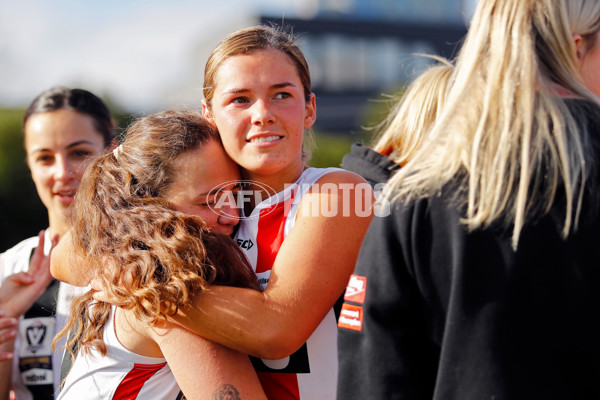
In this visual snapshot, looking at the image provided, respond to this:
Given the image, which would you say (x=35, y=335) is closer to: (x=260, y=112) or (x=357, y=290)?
(x=260, y=112)

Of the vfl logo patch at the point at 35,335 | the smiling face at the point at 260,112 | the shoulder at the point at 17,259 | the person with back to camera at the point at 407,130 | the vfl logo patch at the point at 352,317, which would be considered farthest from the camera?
the shoulder at the point at 17,259

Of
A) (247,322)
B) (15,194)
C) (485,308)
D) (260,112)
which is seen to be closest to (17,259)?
(260,112)

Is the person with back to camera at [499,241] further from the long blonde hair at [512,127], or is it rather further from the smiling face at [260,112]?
the smiling face at [260,112]

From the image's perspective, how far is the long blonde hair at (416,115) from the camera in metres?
3.06

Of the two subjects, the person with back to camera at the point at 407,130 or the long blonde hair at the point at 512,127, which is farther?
the person with back to camera at the point at 407,130

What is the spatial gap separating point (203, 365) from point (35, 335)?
1560 mm

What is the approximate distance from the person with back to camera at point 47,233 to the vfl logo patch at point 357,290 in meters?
2.01

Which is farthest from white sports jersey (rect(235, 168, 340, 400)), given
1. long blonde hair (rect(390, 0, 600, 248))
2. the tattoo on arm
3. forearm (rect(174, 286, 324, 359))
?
long blonde hair (rect(390, 0, 600, 248))

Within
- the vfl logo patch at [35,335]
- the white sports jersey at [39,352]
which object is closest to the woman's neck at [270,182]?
the white sports jersey at [39,352]

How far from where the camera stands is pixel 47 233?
3504mm

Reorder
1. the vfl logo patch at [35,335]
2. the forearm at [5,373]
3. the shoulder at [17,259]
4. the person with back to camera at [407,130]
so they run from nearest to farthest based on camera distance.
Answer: the person with back to camera at [407,130]
the forearm at [5,373]
the vfl logo patch at [35,335]
the shoulder at [17,259]

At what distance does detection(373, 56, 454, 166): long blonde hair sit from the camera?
306 cm

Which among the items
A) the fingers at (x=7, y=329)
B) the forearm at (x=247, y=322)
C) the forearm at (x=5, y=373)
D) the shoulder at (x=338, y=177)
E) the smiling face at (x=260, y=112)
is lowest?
the forearm at (x=5, y=373)

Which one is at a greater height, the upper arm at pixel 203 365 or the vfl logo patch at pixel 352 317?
the vfl logo patch at pixel 352 317
